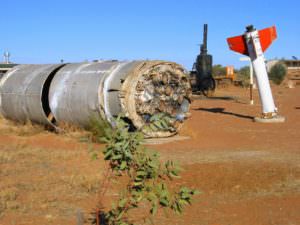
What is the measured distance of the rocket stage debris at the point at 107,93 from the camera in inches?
467

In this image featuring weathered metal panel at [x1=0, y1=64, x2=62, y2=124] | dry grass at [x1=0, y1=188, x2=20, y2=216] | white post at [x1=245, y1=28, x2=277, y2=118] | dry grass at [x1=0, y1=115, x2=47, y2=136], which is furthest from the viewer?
white post at [x1=245, y1=28, x2=277, y2=118]

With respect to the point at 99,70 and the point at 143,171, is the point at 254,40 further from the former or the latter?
the point at 143,171

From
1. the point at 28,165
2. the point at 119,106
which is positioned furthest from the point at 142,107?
the point at 28,165

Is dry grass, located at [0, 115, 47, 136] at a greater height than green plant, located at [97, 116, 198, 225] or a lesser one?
lesser

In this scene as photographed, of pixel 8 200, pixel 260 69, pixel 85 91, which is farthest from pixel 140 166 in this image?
pixel 260 69

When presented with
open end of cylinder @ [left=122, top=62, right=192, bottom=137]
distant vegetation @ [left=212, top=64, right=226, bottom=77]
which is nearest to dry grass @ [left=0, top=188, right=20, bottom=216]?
open end of cylinder @ [left=122, top=62, right=192, bottom=137]

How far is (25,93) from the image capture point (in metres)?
14.7

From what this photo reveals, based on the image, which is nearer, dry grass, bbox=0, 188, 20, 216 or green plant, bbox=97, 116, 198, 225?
green plant, bbox=97, 116, 198, 225

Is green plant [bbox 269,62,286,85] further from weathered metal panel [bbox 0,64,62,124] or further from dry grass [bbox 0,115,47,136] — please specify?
dry grass [bbox 0,115,47,136]

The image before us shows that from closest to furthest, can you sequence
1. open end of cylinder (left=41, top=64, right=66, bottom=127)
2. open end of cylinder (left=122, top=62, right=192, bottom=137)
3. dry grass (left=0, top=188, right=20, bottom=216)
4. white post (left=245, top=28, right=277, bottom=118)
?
1. dry grass (left=0, top=188, right=20, bottom=216)
2. open end of cylinder (left=122, top=62, right=192, bottom=137)
3. open end of cylinder (left=41, top=64, right=66, bottom=127)
4. white post (left=245, top=28, right=277, bottom=118)

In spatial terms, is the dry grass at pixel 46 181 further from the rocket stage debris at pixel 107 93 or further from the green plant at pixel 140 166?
the green plant at pixel 140 166

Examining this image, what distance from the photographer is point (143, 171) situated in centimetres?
408

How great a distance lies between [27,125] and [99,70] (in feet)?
9.57

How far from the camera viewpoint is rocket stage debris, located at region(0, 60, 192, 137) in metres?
11.9
